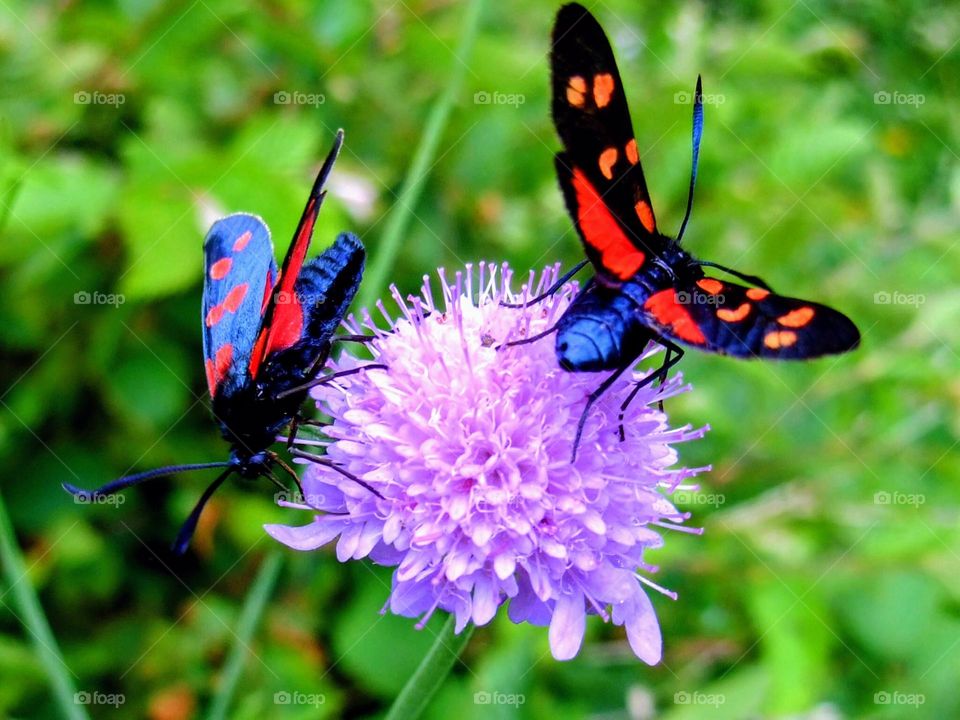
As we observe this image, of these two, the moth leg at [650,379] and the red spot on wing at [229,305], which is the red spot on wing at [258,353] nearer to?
the red spot on wing at [229,305]

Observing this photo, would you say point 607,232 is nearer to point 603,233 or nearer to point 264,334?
point 603,233

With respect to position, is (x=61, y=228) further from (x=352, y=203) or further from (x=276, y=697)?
(x=276, y=697)

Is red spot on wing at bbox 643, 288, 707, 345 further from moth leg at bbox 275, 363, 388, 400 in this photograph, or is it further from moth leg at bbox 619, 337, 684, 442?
moth leg at bbox 275, 363, 388, 400

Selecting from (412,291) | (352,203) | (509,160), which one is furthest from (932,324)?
(352,203)

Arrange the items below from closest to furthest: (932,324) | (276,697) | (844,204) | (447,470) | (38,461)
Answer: (447,470)
(276,697)
(38,461)
(932,324)
(844,204)


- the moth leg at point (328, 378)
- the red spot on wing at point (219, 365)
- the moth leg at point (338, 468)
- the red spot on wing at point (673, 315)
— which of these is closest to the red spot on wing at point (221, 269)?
the red spot on wing at point (219, 365)

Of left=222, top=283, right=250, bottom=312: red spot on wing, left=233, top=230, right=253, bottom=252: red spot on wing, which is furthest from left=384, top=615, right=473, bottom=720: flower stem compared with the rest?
left=233, top=230, right=253, bottom=252: red spot on wing
